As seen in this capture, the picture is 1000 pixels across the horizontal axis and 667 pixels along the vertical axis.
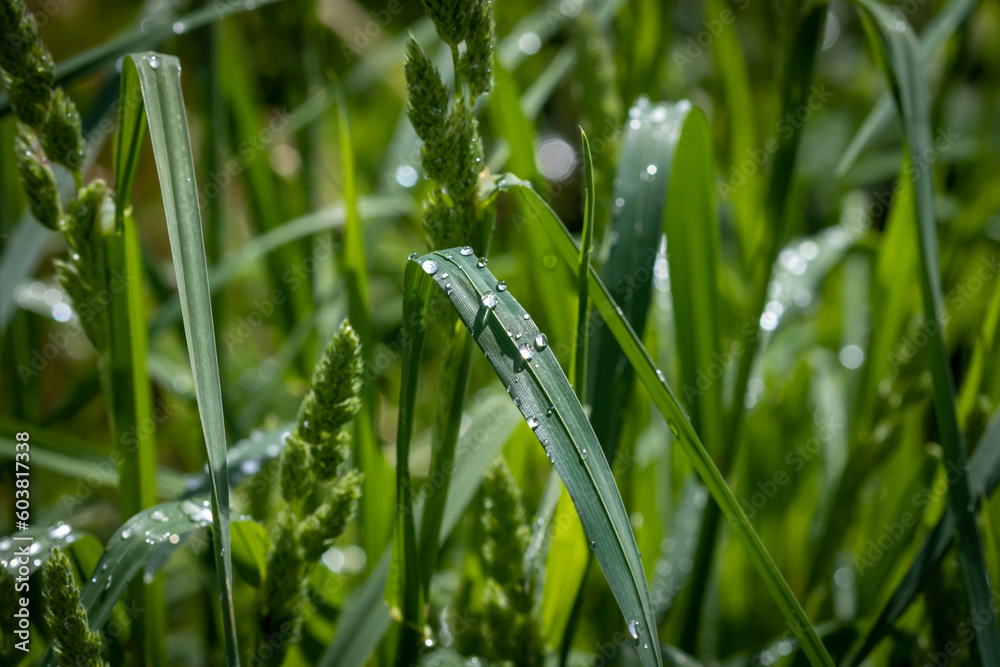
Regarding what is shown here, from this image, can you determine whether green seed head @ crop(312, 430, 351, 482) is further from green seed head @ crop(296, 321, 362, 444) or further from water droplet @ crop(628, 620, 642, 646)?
water droplet @ crop(628, 620, 642, 646)

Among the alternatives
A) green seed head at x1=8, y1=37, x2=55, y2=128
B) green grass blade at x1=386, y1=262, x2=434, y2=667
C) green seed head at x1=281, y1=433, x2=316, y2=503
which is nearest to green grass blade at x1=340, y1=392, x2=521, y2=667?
green grass blade at x1=386, y1=262, x2=434, y2=667

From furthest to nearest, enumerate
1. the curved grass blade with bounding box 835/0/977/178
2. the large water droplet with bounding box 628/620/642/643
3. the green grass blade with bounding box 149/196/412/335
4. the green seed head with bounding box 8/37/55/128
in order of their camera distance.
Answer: the green grass blade with bounding box 149/196/412/335
the curved grass blade with bounding box 835/0/977/178
the green seed head with bounding box 8/37/55/128
the large water droplet with bounding box 628/620/642/643

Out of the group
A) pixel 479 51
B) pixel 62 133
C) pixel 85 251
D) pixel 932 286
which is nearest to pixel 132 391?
pixel 85 251

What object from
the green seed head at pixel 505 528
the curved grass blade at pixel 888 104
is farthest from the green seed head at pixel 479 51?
the curved grass blade at pixel 888 104

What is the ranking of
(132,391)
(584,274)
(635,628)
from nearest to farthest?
(635,628)
(584,274)
(132,391)

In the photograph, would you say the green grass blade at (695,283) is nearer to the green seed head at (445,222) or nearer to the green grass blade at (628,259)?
the green grass blade at (628,259)

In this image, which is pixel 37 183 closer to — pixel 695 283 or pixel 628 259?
pixel 628 259
